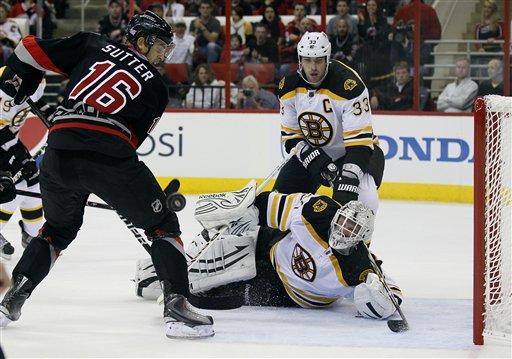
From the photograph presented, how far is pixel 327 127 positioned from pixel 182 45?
451 cm

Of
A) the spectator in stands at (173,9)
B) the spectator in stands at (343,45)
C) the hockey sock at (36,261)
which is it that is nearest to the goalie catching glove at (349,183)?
the hockey sock at (36,261)

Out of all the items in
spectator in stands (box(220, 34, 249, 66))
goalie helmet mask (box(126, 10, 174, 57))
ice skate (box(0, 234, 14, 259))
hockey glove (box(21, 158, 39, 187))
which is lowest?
ice skate (box(0, 234, 14, 259))

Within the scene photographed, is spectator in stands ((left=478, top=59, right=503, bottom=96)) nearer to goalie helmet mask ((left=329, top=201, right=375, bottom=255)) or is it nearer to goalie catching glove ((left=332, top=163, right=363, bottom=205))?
goalie catching glove ((left=332, top=163, right=363, bottom=205))

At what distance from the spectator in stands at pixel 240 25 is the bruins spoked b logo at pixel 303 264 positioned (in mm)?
5200

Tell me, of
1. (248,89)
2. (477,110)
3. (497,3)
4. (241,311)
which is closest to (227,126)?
(248,89)

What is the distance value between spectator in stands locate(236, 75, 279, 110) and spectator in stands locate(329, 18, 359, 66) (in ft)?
2.05

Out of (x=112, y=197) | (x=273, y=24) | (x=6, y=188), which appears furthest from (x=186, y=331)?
(x=273, y=24)

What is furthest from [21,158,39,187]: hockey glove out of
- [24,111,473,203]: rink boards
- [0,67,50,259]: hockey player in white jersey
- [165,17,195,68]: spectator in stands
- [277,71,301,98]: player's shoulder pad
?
[165,17,195,68]: spectator in stands

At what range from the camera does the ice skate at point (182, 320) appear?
404cm

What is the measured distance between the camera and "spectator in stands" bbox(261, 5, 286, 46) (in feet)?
31.1

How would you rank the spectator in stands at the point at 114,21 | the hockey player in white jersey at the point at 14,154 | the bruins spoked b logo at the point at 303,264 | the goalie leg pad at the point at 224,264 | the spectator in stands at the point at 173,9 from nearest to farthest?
the bruins spoked b logo at the point at 303,264 → the goalie leg pad at the point at 224,264 → the hockey player in white jersey at the point at 14,154 → the spectator in stands at the point at 173,9 → the spectator in stands at the point at 114,21

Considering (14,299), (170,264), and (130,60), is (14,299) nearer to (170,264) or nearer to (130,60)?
(170,264)

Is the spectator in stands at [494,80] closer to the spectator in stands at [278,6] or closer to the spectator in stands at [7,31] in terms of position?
the spectator in stands at [278,6]

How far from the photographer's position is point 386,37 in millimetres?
8922
